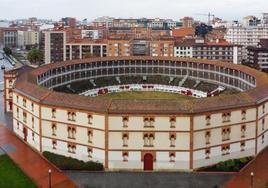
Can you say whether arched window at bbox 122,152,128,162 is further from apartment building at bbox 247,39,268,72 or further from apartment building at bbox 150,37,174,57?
apartment building at bbox 247,39,268,72

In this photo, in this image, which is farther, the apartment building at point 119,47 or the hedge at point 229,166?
the apartment building at point 119,47

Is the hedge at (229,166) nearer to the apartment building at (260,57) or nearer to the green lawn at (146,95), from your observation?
the green lawn at (146,95)

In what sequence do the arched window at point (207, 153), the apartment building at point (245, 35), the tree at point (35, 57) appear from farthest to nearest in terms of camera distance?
the apartment building at point (245, 35) → the tree at point (35, 57) → the arched window at point (207, 153)

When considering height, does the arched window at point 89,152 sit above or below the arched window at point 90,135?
below

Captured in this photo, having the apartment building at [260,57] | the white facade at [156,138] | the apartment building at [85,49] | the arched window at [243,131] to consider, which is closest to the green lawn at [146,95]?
the apartment building at [260,57]

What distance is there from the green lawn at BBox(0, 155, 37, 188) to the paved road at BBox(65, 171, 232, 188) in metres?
4.78

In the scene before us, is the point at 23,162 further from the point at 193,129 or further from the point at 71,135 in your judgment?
the point at 193,129

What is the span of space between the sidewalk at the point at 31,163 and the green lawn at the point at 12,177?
589 mm

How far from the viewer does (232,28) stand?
17938 cm

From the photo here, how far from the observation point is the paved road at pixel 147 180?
47.9 m

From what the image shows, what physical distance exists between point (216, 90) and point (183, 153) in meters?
51.1

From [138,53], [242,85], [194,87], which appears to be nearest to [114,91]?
[194,87]

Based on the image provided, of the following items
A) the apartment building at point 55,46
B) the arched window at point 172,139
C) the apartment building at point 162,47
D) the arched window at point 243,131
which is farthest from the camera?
the apartment building at point 55,46

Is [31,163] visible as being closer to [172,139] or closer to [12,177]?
[12,177]
